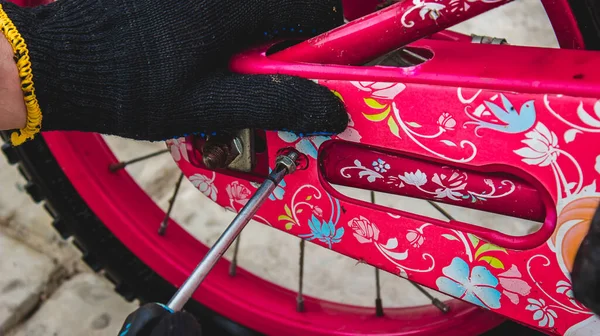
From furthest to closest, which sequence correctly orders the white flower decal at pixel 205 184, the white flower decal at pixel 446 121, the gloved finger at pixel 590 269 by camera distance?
the white flower decal at pixel 205 184
the white flower decal at pixel 446 121
the gloved finger at pixel 590 269

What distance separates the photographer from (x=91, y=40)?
1.83 feet

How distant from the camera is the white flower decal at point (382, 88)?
530 millimetres

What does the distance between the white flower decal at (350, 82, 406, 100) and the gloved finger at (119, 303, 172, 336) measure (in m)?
0.27

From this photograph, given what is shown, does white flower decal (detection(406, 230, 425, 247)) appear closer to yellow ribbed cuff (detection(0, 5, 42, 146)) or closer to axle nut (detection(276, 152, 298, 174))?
axle nut (detection(276, 152, 298, 174))

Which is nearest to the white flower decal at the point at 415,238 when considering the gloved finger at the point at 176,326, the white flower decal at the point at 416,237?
the white flower decal at the point at 416,237

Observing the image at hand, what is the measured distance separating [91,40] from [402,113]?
0.31m

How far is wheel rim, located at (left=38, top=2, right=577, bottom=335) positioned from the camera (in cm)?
85

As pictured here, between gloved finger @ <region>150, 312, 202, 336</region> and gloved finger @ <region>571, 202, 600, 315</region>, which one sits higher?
gloved finger @ <region>571, 202, 600, 315</region>

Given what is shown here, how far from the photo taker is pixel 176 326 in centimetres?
48

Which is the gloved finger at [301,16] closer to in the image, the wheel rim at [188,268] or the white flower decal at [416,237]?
the white flower decal at [416,237]

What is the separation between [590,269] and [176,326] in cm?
32

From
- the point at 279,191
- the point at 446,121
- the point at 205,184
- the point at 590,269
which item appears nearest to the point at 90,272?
the point at 205,184

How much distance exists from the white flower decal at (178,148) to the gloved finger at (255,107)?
0.11 metres

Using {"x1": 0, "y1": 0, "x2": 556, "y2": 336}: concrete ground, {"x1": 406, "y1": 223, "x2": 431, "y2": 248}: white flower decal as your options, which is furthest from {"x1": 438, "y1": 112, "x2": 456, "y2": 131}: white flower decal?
{"x1": 0, "y1": 0, "x2": 556, "y2": 336}: concrete ground
